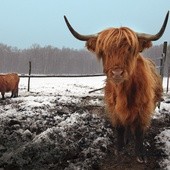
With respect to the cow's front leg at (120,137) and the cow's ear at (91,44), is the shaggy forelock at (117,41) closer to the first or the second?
the cow's ear at (91,44)

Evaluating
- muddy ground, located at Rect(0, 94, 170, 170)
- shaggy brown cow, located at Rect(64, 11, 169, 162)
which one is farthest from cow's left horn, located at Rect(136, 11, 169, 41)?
muddy ground, located at Rect(0, 94, 170, 170)

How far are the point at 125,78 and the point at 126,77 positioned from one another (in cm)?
4

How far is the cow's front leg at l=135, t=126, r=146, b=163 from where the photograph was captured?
4.85 metres

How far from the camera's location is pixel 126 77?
409 cm

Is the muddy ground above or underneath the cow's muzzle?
underneath

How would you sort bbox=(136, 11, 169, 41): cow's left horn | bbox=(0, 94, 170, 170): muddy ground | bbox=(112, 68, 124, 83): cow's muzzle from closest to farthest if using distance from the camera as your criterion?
bbox=(112, 68, 124, 83): cow's muzzle
bbox=(136, 11, 169, 41): cow's left horn
bbox=(0, 94, 170, 170): muddy ground

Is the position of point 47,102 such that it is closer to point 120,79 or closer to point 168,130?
point 168,130

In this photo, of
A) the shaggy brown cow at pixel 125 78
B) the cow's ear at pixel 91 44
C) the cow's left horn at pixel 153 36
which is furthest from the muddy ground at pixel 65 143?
the cow's left horn at pixel 153 36

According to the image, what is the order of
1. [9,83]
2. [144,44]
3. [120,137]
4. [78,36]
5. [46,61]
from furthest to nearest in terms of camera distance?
[46,61] < [9,83] < [120,137] < [78,36] < [144,44]

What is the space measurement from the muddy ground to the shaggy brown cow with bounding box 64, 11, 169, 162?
0.32m

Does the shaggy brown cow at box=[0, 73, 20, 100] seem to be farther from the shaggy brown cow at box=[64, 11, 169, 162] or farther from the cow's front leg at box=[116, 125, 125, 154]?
the shaggy brown cow at box=[64, 11, 169, 162]

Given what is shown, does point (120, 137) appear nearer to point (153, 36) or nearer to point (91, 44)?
point (91, 44)

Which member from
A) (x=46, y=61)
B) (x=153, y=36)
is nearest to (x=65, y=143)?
(x=153, y=36)

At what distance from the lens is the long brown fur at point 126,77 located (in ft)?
13.5
